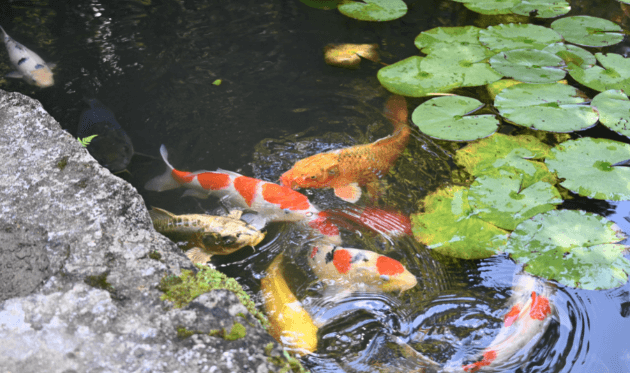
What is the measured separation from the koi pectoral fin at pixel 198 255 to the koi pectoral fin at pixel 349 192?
3.14ft

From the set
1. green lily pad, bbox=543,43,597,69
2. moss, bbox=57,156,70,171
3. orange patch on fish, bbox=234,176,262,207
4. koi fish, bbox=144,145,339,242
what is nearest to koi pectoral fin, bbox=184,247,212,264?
koi fish, bbox=144,145,339,242

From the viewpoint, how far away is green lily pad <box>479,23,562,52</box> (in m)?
3.65

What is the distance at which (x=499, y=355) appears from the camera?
194cm

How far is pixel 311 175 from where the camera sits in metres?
2.97

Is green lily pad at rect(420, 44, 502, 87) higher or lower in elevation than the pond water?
higher

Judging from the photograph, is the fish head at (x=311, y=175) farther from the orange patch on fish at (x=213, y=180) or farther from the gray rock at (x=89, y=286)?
the gray rock at (x=89, y=286)

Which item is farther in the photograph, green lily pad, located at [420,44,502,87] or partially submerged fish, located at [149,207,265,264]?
green lily pad, located at [420,44,502,87]

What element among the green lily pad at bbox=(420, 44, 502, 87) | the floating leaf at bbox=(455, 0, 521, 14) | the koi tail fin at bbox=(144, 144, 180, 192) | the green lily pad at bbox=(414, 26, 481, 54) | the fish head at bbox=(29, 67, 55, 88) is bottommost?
the koi tail fin at bbox=(144, 144, 180, 192)

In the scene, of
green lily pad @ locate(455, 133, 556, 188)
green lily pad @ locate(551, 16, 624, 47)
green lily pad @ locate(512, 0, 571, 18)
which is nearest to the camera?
green lily pad @ locate(455, 133, 556, 188)

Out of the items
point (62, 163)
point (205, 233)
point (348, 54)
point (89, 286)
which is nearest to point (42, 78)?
point (62, 163)

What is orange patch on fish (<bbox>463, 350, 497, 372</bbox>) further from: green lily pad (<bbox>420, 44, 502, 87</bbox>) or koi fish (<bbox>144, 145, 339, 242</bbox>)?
green lily pad (<bbox>420, 44, 502, 87</bbox>)

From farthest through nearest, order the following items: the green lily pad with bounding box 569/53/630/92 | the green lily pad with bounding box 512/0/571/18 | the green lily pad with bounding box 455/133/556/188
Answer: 1. the green lily pad with bounding box 512/0/571/18
2. the green lily pad with bounding box 569/53/630/92
3. the green lily pad with bounding box 455/133/556/188

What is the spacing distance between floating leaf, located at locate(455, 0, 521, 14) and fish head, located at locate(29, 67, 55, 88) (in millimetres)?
4020

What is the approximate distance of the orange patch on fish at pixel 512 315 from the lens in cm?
207
